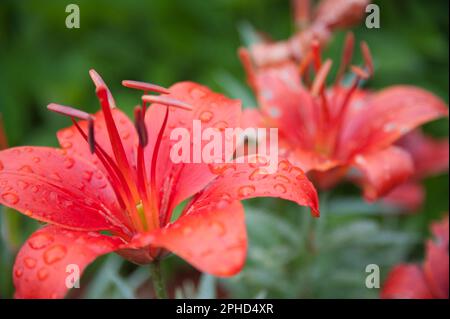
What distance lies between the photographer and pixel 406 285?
3.48ft

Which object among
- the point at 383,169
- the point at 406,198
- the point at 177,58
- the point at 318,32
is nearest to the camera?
the point at 383,169

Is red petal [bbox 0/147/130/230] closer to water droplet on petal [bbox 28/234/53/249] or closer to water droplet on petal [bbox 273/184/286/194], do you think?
water droplet on petal [bbox 28/234/53/249]

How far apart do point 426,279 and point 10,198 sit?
2.34 ft

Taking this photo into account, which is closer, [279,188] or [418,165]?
[279,188]

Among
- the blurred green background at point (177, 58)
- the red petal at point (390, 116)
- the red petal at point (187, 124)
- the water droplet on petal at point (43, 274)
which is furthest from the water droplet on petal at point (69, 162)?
the blurred green background at point (177, 58)

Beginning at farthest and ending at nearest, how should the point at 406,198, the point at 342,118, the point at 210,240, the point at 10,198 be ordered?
the point at 406,198
the point at 342,118
the point at 10,198
the point at 210,240

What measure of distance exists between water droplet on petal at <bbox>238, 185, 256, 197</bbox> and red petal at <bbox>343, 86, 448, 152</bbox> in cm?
42

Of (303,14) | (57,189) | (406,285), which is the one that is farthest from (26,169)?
(303,14)

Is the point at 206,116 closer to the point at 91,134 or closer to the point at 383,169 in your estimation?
the point at 91,134

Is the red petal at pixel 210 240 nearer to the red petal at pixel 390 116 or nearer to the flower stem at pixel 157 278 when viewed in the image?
the flower stem at pixel 157 278

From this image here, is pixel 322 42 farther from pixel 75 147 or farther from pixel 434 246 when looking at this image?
pixel 75 147

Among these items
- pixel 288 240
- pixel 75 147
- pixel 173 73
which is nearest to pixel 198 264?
pixel 75 147

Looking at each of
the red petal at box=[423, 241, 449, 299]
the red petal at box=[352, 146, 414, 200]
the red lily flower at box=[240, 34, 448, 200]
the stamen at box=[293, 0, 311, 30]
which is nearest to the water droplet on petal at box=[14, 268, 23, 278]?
the red lily flower at box=[240, 34, 448, 200]

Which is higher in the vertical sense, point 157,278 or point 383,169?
point 383,169
